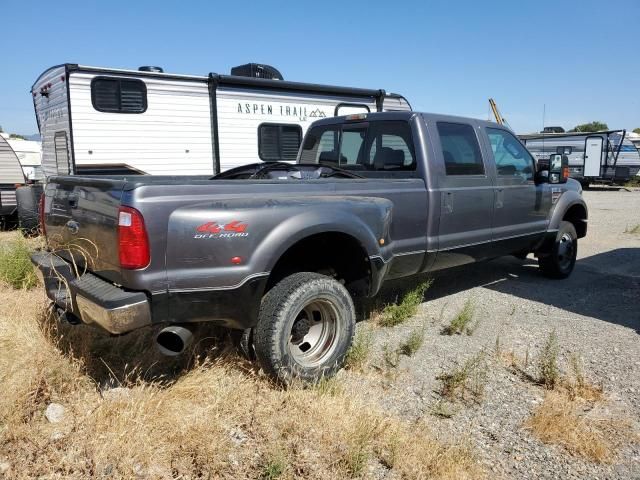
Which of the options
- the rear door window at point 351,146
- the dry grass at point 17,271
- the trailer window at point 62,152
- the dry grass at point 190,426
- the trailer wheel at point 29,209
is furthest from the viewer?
the trailer window at point 62,152

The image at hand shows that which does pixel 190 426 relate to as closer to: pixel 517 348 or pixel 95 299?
pixel 95 299

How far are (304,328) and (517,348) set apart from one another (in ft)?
6.11

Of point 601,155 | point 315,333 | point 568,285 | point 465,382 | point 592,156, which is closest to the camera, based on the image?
point 465,382

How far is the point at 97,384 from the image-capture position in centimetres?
340

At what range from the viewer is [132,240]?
2.79 meters

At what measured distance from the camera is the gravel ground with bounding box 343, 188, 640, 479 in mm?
2898

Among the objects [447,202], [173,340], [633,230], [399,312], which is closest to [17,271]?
[173,340]

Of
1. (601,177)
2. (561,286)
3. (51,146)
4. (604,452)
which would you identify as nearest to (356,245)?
(604,452)

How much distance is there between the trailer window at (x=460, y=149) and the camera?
4789 millimetres

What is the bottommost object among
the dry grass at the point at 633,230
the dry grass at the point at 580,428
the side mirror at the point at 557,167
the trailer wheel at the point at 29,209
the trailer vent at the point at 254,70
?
the dry grass at the point at 580,428

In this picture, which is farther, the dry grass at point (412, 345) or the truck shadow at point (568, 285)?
the truck shadow at point (568, 285)

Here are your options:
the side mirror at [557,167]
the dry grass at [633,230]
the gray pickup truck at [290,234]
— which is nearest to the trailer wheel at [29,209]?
the gray pickup truck at [290,234]

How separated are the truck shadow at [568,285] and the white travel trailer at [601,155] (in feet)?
46.7

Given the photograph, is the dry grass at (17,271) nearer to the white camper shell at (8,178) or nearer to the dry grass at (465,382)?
the dry grass at (465,382)
